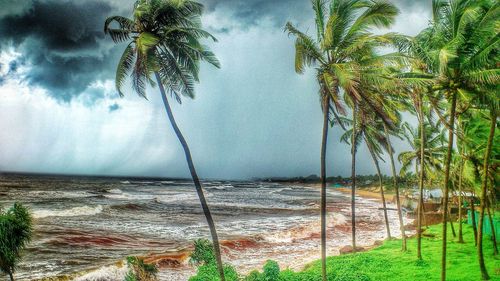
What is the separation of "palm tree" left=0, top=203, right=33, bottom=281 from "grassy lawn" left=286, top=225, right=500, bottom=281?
798 centimetres

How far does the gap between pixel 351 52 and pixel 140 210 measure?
39726 mm

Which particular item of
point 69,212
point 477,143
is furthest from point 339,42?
point 69,212

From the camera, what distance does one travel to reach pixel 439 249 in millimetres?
16844

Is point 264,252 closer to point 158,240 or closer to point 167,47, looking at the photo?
point 158,240

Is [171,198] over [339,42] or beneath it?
beneath

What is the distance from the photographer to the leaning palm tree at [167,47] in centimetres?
1099

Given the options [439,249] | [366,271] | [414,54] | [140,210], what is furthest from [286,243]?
[140,210]

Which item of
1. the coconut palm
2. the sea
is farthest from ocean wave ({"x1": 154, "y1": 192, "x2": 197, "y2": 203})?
the coconut palm

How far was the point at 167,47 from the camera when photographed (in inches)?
465

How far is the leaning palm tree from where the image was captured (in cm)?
1099

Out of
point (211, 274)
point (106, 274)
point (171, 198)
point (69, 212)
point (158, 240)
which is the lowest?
point (171, 198)

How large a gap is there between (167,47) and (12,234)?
286 inches

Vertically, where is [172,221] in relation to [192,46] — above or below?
below

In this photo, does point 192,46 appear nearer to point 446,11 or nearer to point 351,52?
point 351,52
